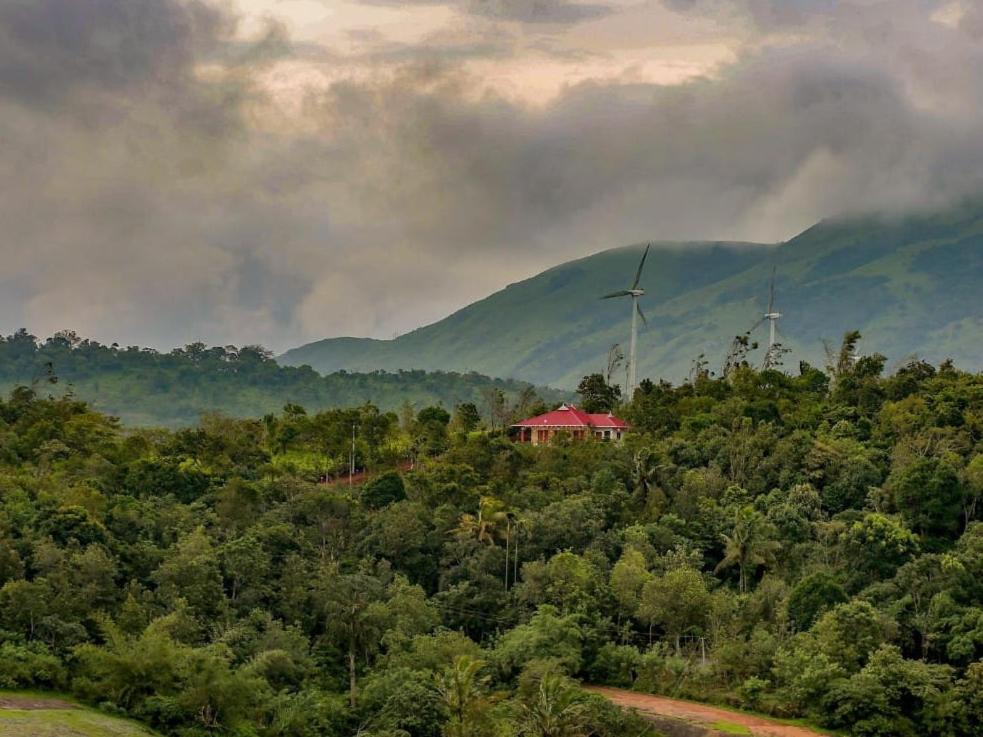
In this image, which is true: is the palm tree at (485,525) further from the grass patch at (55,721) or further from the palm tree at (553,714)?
the grass patch at (55,721)

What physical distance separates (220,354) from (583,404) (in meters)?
101

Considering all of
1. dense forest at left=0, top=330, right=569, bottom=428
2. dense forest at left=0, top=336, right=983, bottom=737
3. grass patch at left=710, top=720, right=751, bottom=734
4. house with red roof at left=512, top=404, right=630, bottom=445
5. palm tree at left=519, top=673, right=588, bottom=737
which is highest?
dense forest at left=0, top=330, right=569, bottom=428

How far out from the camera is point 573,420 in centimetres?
9238

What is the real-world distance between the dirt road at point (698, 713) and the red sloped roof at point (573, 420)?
34.7m

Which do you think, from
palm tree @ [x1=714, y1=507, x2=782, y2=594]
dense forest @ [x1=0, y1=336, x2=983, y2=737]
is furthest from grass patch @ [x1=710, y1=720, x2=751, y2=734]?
palm tree @ [x1=714, y1=507, x2=782, y2=594]

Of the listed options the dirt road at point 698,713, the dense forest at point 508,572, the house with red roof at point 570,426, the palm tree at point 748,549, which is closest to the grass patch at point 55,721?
the dense forest at point 508,572

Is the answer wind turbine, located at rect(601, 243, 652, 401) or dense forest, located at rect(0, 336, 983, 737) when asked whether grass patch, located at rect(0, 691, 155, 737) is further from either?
wind turbine, located at rect(601, 243, 652, 401)

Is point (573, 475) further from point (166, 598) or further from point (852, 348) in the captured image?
point (852, 348)

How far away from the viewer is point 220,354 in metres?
190

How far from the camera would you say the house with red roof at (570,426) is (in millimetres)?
91438

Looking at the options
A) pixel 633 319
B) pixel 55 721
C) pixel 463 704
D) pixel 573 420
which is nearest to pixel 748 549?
pixel 463 704

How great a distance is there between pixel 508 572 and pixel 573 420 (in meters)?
26.5

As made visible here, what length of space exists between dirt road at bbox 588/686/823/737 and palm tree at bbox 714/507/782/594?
32.7 ft

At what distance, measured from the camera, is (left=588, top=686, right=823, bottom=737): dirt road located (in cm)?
5334
